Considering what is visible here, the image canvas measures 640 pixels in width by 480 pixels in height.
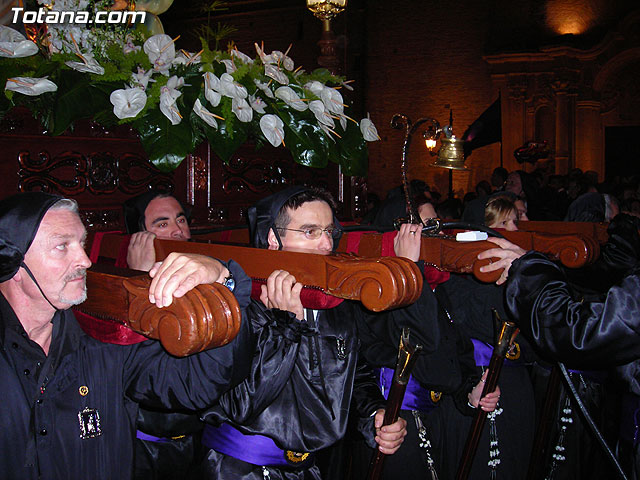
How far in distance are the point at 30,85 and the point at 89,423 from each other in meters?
1.26

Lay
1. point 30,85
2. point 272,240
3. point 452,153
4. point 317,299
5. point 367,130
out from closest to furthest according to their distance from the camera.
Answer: point 317,299
point 30,85
point 272,240
point 367,130
point 452,153

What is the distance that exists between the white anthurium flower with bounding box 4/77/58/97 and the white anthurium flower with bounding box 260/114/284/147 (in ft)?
2.76

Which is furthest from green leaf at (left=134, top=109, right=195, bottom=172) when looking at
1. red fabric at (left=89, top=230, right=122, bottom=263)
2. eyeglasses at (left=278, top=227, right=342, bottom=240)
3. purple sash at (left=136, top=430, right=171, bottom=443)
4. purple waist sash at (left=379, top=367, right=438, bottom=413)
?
purple waist sash at (left=379, top=367, right=438, bottom=413)

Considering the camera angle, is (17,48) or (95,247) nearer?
(17,48)


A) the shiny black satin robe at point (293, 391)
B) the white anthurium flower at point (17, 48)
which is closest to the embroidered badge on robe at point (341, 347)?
the shiny black satin robe at point (293, 391)

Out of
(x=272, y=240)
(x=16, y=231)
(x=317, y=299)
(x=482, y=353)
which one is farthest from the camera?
(x=482, y=353)

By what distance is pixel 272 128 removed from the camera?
8.29 ft

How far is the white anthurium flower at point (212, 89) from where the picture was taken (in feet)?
7.64

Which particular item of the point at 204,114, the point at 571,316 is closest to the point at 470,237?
the point at 571,316

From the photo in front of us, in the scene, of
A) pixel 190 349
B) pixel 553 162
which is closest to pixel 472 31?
pixel 553 162

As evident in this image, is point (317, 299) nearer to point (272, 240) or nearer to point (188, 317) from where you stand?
point (188, 317)

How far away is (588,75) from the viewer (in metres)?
16.7

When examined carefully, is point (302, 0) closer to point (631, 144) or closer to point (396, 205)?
point (631, 144)

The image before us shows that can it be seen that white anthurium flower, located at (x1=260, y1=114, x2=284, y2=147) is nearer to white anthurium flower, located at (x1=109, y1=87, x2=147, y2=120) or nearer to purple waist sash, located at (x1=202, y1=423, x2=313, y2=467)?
white anthurium flower, located at (x1=109, y1=87, x2=147, y2=120)
